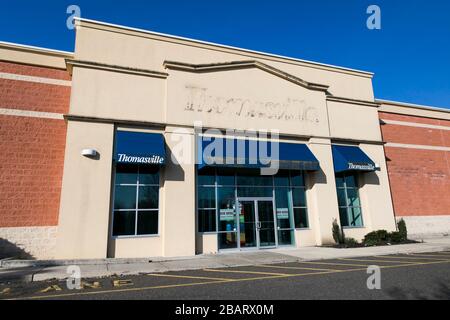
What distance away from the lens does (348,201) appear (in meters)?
17.5

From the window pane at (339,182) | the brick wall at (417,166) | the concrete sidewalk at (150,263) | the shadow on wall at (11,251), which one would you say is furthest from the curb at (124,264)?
the brick wall at (417,166)

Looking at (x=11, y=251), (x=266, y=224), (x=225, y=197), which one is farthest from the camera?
(x=266, y=224)

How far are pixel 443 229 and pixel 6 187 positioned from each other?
2412cm

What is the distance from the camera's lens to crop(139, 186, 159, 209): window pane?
13305 mm

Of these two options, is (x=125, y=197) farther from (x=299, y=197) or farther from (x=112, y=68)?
(x=299, y=197)

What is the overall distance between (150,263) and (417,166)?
60.3 feet

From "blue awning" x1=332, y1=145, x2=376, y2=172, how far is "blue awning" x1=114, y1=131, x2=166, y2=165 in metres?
9.45

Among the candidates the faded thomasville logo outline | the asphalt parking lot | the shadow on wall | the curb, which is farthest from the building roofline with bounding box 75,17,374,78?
the asphalt parking lot

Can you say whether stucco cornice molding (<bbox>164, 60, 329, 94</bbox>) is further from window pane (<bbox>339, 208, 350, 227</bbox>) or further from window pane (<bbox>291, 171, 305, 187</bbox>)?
window pane (<bbox>339, 208, 350, 227</bbox>)

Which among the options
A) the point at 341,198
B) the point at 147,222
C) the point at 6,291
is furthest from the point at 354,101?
the point at 6,291

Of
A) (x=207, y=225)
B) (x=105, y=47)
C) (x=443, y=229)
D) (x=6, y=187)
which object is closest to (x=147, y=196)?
(x=207, y=225)
